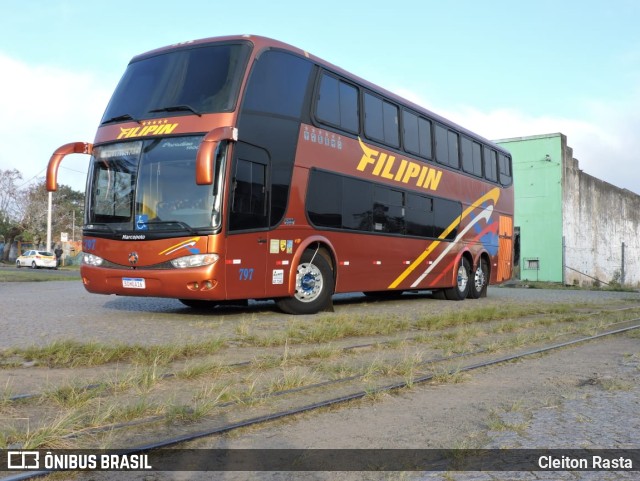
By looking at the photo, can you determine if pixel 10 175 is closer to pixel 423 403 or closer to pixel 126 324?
pixel 126 324

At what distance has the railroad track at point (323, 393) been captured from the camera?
3732 mm

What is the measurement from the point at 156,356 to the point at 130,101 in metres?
5.43

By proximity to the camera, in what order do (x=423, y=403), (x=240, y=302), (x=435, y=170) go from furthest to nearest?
(x=435, y=170) < (x=240, y=302) < (x=423, y=403)

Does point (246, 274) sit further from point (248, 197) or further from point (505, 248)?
point (505, 248)

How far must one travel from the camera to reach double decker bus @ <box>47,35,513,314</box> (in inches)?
357

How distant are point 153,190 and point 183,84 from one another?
1.75 metres

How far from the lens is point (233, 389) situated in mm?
4840

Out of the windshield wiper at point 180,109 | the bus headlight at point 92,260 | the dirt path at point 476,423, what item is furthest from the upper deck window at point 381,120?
the dirt path at point 476,423

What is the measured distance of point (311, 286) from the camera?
1087 cm

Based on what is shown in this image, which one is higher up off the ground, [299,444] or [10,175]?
[10,175]

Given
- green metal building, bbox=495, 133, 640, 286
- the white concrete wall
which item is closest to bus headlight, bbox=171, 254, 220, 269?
green metal building, bbox=495, 133, 640, 286

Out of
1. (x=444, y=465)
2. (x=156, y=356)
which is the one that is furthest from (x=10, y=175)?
(x=444, y=465)

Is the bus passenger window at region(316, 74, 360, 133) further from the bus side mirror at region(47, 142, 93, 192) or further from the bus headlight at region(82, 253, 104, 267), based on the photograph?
the bus headlight at region(82, 253, 104, 267)

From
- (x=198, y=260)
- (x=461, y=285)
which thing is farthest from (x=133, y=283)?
(x=461, y=285)
